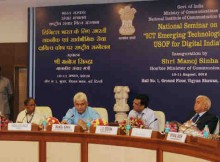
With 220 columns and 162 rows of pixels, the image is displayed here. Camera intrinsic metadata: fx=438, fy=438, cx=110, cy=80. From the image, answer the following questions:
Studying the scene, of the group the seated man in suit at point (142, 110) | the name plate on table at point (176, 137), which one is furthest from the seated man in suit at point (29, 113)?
the name plate on table at point (176, 137)

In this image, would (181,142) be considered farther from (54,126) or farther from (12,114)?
(12,114)

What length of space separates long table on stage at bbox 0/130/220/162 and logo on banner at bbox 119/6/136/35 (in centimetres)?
278

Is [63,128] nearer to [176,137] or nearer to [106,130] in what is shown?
[106,130]

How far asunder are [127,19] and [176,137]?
3.35 m

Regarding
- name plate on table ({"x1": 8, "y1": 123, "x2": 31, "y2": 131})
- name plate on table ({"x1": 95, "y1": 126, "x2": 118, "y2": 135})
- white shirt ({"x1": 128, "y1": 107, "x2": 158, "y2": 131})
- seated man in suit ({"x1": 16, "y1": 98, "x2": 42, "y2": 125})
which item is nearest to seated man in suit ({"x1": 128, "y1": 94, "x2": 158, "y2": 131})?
white shirt ({"x1": 128, "y1": 107, "x2": 158, "y2": 131})

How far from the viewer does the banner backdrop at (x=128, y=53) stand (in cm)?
613

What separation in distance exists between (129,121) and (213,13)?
2.56 metres

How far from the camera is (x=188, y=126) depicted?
3.80 m

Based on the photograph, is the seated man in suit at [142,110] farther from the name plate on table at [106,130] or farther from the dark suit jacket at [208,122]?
the name plate on table at [106,130]

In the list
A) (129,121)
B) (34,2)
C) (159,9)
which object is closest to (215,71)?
(159,9)

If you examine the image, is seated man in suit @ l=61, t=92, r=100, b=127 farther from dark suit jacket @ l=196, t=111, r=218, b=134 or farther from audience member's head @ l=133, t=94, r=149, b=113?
dark suit jacket @ l=196, t=111, r=218, b=134

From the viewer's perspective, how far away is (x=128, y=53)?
655 cm

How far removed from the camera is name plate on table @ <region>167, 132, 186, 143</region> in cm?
344

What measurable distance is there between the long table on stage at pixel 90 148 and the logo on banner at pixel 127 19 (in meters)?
2.78
